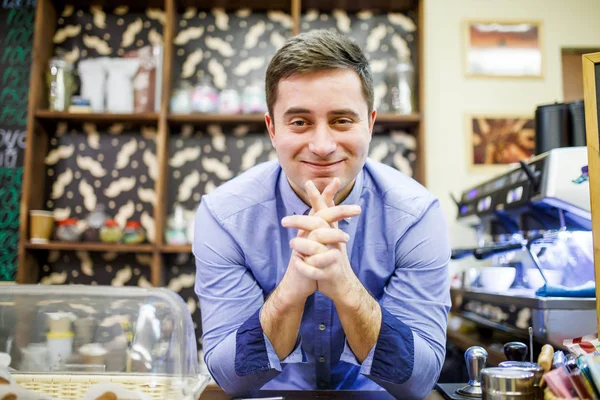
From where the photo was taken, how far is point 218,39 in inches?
123

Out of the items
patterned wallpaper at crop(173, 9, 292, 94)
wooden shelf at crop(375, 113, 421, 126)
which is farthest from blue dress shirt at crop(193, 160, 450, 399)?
patterned wallpaper at crop(173, 9, 292, 94)

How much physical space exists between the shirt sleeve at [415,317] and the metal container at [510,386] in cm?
25

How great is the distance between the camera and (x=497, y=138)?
3.09 m

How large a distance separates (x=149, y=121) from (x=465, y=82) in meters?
1.86

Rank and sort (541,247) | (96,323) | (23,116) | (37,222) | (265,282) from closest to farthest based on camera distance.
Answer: (96,323) → (265,282) → (541,247) → (37,222) → (23,116)

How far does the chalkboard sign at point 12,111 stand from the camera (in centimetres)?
301

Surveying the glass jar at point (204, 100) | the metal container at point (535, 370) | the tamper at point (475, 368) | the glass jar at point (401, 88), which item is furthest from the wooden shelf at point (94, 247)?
the metal container at point (535, 370)

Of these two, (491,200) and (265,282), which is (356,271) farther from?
(491,200)

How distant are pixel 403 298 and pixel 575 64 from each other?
2542 mm

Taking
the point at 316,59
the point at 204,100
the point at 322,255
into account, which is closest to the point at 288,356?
the point at 322,255

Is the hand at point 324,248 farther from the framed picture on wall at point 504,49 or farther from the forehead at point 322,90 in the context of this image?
the framed picture on wall at point 504,49

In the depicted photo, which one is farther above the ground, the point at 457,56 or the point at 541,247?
the point at 457,56

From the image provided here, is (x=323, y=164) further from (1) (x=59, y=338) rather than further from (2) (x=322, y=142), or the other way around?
(1) (x=59, y=338)

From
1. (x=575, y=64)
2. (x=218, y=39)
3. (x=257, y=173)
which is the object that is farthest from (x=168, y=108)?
(x=575, y=64)
